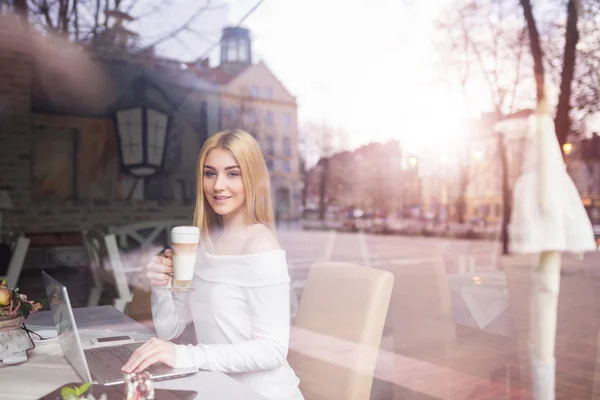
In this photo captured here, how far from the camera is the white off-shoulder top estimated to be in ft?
4.13

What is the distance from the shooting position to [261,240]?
135 centimetres

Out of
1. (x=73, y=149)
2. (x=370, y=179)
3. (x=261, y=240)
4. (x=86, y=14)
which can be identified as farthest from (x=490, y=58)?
(x=73, y=149)

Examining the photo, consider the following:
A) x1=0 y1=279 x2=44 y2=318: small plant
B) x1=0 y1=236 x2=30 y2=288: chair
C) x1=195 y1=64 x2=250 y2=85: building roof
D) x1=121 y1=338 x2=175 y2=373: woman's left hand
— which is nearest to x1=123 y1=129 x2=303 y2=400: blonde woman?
x1=121 y1=338 x2=175 y2=373: woman's left hand

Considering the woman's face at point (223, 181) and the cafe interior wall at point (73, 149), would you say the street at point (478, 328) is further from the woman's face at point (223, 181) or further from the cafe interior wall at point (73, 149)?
the cafe interior wall at point (73, 149)

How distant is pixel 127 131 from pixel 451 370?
403 cm

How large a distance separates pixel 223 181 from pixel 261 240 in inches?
8.0

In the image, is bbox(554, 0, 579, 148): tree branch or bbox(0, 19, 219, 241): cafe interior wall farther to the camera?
bbox(0, 19, 219, 241): cafe interior wall

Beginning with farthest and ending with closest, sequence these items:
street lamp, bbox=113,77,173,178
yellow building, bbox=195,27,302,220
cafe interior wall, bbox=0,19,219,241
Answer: street lamp, bbox=113,77,173,178, cafe interior wall, bbox=0,19,219,241, yellow building, bbox=195,27,302,220

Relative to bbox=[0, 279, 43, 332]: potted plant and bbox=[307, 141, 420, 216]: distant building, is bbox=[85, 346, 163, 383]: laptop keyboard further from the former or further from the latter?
bbox=[307, 141, 420, 216]: distant building

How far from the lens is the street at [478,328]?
2.77 metres

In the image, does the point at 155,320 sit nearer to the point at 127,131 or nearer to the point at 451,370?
the point at 451,370

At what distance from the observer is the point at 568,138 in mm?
2459

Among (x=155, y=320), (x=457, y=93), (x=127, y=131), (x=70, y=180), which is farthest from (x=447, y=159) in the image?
(x=70, y=180)

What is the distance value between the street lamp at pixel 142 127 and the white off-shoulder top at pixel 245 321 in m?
4.50
